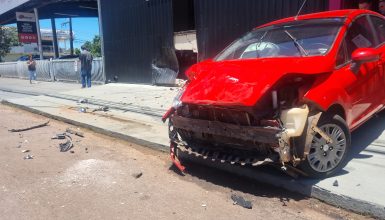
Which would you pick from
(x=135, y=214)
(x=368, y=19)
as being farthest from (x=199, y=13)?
(x=135, y=214)

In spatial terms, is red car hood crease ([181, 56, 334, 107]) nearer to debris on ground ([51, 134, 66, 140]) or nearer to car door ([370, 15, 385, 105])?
car door ([370, 15, 385, 105])

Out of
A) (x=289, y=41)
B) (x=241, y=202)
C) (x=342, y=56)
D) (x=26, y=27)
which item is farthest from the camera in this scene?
(x=26, y=27)

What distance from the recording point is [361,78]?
4699 millimetres

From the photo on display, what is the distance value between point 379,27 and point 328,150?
250 cm

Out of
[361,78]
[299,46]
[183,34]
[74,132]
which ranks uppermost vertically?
[183,34]

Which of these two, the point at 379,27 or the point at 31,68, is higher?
the point at 379,27

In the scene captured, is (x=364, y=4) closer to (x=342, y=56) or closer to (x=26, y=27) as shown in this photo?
(x=342, y=56)

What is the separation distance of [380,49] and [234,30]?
5993 mm

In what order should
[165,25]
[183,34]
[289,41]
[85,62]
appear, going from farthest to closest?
[85,62] < [165,25] < [183,34] < [289,41]

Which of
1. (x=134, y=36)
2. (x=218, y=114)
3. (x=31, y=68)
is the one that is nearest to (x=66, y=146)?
(x=218, y=114)

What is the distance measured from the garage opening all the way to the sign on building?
23.3 m

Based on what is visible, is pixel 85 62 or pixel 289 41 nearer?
pixel 289 41

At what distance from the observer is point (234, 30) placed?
1095 cm

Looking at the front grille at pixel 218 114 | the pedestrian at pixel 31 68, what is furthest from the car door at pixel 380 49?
the pedestrian at pixel 31 68
